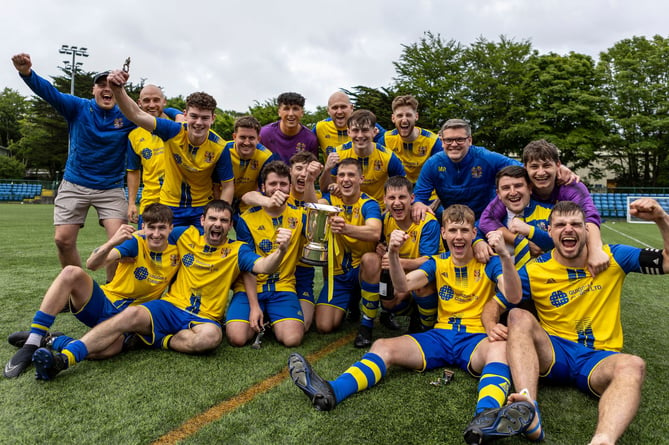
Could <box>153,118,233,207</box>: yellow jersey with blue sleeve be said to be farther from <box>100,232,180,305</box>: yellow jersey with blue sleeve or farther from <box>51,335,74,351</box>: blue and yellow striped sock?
<box>51,335,74,351</box>: blue and yellow striped sock

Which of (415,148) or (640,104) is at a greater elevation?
(640,104)

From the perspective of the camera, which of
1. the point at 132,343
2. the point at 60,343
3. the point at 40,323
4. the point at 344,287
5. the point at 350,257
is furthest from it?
the point at 350,257

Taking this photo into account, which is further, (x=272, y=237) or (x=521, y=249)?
(x=272, y=237)

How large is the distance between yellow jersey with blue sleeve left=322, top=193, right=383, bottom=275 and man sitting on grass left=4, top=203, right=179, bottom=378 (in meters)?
1.55

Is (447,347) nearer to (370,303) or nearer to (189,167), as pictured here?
(370,303)

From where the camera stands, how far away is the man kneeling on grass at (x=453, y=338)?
2512 mm

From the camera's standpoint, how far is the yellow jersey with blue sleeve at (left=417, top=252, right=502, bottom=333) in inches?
125

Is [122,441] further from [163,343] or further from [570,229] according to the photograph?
[570,229]

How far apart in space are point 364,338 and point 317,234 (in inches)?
39.6

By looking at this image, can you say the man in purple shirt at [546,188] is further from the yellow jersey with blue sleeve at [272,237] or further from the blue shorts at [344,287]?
the yellow jersey with blue sleeve at [272,237]

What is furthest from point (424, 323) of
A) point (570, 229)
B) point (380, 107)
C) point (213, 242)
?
point (380, 107)

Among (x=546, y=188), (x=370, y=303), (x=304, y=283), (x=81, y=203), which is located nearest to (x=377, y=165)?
(x=304, y=283)

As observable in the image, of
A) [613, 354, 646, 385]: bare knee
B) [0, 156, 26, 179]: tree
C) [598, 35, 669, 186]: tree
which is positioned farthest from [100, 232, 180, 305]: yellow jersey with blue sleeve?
[0, 156, 26, 179]: tree

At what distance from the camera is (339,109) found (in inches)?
208
